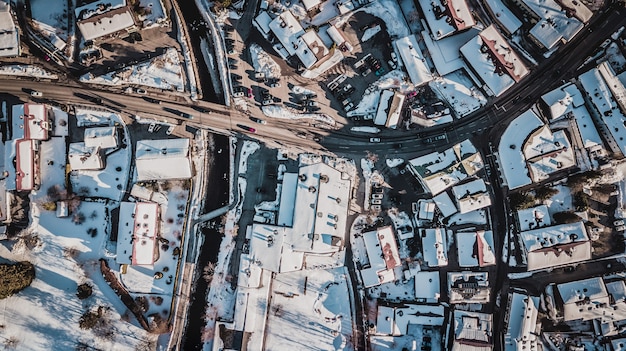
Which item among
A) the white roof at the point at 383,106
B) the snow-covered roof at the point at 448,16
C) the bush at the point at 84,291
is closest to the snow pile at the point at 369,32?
the snow-covered roof at the point at 448,16

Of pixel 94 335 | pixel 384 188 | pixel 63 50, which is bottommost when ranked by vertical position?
pixel 94 335

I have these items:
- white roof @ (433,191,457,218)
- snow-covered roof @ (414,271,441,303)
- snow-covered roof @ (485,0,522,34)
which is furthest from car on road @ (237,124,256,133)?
snow-covered roof @ (485,0,522,34)

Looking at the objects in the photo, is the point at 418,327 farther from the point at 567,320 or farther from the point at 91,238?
the point at 91,238

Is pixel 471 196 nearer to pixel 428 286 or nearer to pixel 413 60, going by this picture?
pixel 428 286

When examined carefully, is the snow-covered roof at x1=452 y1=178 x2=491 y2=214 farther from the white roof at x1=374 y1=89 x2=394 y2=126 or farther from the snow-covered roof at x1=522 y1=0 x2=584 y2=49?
the snow-covered roof at x1=522 y1=0 x2=584 y2=49

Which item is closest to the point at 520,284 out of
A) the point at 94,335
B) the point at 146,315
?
the point at 146,315

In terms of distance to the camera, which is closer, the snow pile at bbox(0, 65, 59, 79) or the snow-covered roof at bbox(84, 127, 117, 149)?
the snow-covered roof at bbox(84, 127, 117, 149)

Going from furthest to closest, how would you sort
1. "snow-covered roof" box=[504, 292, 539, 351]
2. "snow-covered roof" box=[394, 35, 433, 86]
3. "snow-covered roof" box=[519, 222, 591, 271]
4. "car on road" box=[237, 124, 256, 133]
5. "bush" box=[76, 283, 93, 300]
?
"car on road" box=[237, 124, 256, 133], "bush" box=[76, 283, 93, 300], "snow-covered roof" box=[394, 35, 433, 86], "snow-covered roof" box=[504, 292, 539, 351], "snow-covered roof" box=[519, 222, 591, 271]
